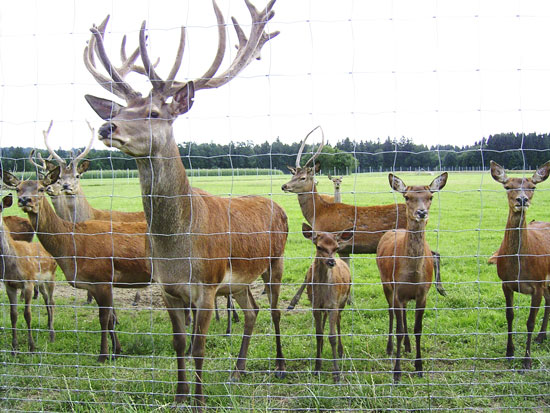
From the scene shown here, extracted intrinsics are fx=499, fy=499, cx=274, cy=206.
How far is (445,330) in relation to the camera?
569 centimetres

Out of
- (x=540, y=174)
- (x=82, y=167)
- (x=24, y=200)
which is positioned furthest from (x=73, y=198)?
(x=540, y=174)

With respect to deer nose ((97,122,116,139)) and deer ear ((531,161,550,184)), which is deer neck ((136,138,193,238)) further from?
deer ear ((531,161,550,184))

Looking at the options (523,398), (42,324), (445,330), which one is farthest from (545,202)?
(42,324)

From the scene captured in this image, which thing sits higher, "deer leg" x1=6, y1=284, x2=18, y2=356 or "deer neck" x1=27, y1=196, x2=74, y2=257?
"deer neck" x1=27, y1=196, x2=74, y2=257

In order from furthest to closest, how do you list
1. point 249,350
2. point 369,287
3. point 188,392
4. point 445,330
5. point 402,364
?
point 369,287 < point 445,330 < point 249,350 < point 402,364 < point 188,392

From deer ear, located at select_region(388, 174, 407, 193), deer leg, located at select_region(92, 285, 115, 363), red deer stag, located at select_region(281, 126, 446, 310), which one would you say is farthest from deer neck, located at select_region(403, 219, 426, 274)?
deer leg, located at select_region(92, 285, 115, 363)

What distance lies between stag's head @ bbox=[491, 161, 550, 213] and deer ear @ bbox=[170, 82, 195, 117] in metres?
3.01

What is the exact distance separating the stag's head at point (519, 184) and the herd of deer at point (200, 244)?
1 cm

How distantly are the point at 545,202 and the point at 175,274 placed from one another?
17.2 m

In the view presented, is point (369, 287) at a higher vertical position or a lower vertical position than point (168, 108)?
lower

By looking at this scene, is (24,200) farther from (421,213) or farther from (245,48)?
(421,213)

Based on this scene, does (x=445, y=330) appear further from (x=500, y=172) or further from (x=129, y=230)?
(x=129, y=230)

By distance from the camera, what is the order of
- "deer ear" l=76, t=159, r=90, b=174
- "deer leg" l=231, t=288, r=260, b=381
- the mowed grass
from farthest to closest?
"deer ear" l=76, t=159, r=90, b=174 → "deer leg" l=231, t=288, r=260, b=381 → the mowed grass

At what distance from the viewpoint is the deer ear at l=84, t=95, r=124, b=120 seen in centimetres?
381
